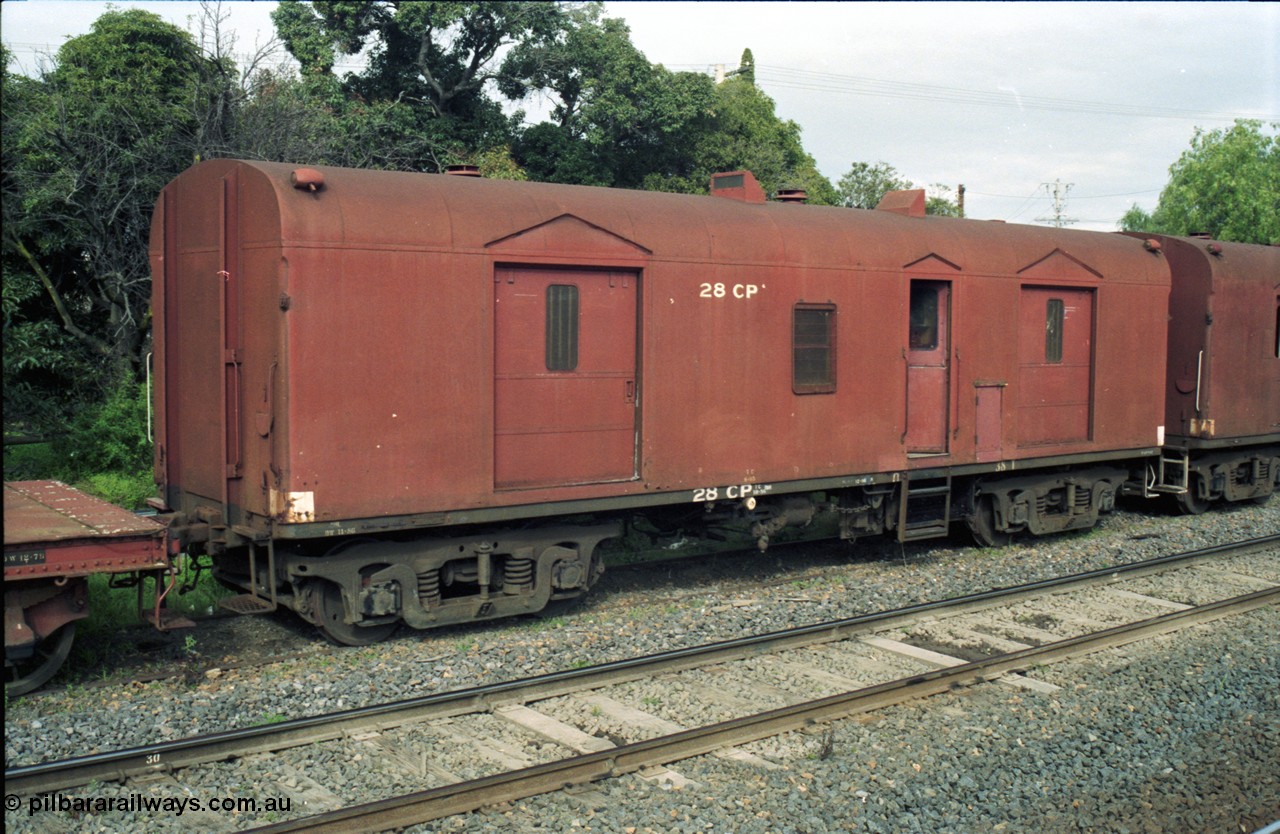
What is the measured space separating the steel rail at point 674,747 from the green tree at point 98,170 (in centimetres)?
1081

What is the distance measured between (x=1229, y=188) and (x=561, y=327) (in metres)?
37.4

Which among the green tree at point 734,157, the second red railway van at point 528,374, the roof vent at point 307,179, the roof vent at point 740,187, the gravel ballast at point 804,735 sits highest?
the green tree at point 734,157

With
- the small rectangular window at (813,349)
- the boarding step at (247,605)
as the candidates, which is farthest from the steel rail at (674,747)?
the small rectangular window at (813,349)

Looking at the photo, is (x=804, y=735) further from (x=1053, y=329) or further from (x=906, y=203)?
(x=1053, y=329)

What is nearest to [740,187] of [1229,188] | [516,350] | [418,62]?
[516,350]

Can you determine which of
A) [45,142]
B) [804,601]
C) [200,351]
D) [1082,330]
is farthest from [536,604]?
[45,142]

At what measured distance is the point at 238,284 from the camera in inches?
313

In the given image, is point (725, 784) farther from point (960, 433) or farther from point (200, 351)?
point (960, 433)

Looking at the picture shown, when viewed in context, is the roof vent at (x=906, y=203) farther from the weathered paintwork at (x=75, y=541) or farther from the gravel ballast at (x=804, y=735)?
the weathered paintwork at (x=75, y=541)

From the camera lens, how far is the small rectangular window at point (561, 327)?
8.67 m

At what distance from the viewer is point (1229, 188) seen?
126ft

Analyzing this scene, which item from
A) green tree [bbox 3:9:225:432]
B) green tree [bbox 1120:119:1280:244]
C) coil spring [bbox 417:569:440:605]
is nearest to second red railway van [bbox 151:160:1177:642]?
coil spring [bbox 417:569:440:605]

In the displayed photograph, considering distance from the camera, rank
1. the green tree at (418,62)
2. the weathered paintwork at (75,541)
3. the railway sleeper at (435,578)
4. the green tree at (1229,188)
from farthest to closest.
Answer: the green tree at (1229,188) < the green tree at (418,62) < the railway sleeper at (435,578) < the weathered paintwork at (75,541)

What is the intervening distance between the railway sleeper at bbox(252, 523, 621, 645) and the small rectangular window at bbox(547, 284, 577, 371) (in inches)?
53.9
